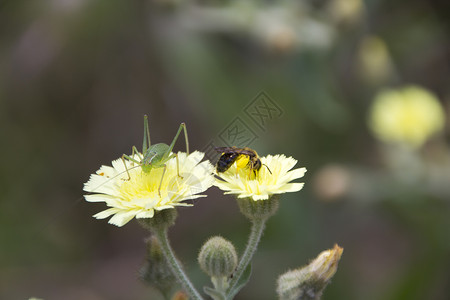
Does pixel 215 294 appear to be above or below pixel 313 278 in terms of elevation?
above

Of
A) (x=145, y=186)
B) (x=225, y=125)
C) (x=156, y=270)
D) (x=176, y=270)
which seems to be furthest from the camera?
(x=225, y=125)

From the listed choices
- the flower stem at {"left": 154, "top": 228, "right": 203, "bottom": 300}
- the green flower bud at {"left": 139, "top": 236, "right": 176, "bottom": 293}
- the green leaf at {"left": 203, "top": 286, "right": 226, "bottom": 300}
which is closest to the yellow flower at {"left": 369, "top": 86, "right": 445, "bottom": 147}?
the green flower bud at {"left": 139, "top": 236, "right": 176, "bottom": 293}

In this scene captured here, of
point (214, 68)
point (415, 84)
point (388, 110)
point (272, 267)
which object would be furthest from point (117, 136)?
point (415, 84)

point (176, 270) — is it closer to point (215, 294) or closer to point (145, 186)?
point (215, 294)

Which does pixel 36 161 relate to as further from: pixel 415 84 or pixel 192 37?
pixel 415 84

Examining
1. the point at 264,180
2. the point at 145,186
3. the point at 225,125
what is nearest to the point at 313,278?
the point at 264,180

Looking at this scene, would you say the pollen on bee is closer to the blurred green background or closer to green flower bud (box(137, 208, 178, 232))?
green flower bud (box(137, 208, 178, 232))

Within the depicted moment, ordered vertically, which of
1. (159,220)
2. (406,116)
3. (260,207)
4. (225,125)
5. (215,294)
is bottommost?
(215,294)
